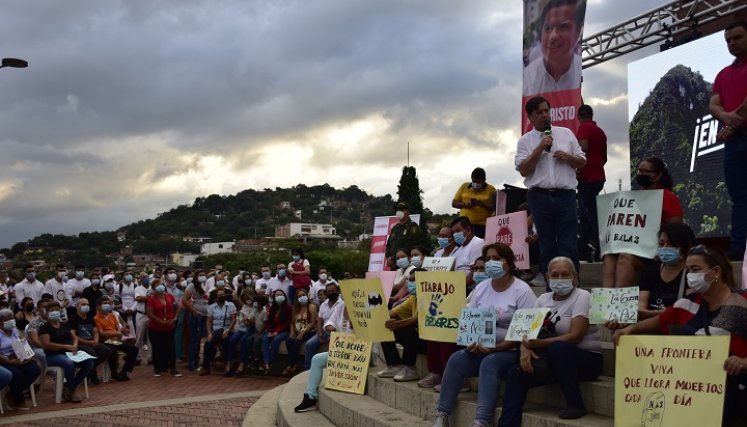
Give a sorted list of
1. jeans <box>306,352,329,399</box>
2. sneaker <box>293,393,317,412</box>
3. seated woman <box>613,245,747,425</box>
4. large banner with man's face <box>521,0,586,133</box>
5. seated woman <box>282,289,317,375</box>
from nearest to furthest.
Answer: seated woman <box>613,245,747,425</box> → sneaker <box>293,393,317,412</box> → jeans <box>306,352,329,399</box> → large banner with man's face <box>521,0,586,133</box> → seated woman <box>282,289,317,375</box>

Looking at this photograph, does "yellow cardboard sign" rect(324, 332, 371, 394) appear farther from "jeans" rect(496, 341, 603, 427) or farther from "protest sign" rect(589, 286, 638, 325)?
"protest sign" rect(589, 286, 638, 325)

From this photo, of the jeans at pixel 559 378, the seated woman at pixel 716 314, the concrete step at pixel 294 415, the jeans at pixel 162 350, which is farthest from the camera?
the jeans at pixel 162 350

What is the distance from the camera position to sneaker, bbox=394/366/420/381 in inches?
291

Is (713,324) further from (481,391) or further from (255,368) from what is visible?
(255,368)

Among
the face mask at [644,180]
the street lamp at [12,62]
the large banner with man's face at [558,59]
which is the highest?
the street lamp at [12,62]

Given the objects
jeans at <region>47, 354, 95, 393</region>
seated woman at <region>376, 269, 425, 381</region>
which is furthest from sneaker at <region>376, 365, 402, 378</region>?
jeans at <region>47, 354, 95, 393</region>

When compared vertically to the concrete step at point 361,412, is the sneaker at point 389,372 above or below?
above

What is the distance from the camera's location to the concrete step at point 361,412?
645cm

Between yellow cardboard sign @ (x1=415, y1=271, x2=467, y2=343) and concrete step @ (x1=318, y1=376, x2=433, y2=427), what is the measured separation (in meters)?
0.75

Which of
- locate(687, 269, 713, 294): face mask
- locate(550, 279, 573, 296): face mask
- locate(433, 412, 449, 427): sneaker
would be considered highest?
locate(687, 269, 713, 294): face mask

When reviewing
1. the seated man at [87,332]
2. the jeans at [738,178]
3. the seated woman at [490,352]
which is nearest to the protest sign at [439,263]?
the seated woman at [490,352]

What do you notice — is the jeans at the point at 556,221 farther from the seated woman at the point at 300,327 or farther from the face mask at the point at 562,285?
the seated woman at the point at 300,327

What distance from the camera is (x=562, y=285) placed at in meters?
5.64

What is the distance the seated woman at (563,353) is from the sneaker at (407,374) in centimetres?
212
